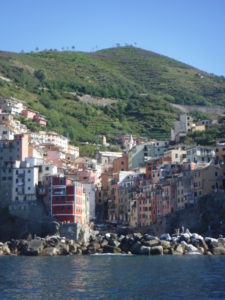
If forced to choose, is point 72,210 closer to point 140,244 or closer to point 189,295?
point 140,244

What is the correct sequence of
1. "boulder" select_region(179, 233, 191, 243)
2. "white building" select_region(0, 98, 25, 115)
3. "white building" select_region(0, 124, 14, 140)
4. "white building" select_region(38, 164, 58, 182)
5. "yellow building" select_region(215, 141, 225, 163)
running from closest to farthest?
"boulder" select_region(179, 233, 191, 243)
"white building" select_region(38, 164, 58, 182)
"yellow building" select_region(215, 141, 225, 163)
"white building" select_region(0, 124, 14, 140)
"white building" select_region(0, 98, 25, 115)

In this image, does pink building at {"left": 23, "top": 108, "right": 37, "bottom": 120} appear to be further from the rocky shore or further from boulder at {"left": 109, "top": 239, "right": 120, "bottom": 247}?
boulder at {"left": 109, "top": 239, "right": 120, "bottom": 247}

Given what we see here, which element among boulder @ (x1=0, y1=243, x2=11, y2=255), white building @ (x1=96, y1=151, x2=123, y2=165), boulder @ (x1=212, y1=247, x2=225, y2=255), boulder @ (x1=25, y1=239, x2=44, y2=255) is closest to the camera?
boulder @ (x1=212, y1=247, x2=225, y2=255)

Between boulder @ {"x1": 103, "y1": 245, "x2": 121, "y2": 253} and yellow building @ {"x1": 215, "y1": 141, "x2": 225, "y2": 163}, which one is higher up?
yellow building @ {"x1": 215, "y1": 141, "x2": 225, "y2": 163}

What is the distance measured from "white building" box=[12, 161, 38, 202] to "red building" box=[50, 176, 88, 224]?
136 inches

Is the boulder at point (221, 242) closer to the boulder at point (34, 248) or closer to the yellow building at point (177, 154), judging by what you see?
the boulder at point (34, 248)

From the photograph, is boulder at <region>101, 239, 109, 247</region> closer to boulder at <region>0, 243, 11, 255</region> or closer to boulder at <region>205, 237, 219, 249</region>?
boulder at <region>0, 243, 11, 255</region>

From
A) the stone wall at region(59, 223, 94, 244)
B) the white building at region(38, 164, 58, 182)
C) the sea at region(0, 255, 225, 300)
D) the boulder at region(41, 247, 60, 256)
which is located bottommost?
the sea at region(0, 255, 225, 300)

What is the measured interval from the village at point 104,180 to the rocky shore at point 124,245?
32.0 ft

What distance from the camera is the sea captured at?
5284 cm

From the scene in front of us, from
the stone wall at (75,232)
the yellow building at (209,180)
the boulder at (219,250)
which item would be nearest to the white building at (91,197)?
the stone wall at (75,232)

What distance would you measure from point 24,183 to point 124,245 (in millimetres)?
22355

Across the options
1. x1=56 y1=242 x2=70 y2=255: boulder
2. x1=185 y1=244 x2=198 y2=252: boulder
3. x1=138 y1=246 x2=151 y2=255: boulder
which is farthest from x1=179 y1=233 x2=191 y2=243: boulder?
x1=56 y1=242 x2=70 y2=255: boulder

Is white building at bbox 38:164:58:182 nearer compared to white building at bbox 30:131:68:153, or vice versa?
white building at bbox 38:164:58:182
